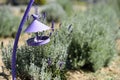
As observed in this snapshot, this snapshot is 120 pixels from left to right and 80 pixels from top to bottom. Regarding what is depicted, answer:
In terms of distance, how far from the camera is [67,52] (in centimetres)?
638

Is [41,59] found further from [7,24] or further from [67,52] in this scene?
[7,24]

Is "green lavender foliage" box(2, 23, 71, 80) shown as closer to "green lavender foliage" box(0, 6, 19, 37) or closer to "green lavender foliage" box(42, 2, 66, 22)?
"green lavender foliage" box(0, 6, 19, 37)

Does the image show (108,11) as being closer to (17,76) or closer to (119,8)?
(119,8)

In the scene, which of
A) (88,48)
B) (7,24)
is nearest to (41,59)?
(88,48)

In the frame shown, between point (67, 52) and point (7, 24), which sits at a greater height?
point (67, 52)

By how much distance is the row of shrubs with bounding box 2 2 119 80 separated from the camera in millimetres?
5125

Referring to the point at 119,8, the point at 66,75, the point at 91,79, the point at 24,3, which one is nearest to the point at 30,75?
the point at 66,75

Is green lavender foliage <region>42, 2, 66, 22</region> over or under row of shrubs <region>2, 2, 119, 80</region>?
under

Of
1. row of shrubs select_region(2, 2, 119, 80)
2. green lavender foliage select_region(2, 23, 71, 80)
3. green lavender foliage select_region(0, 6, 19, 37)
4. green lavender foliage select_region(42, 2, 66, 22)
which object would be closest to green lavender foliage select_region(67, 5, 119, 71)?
row of shrubs select_region(2, 2, 119, 80)

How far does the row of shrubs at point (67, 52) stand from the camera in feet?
16.8

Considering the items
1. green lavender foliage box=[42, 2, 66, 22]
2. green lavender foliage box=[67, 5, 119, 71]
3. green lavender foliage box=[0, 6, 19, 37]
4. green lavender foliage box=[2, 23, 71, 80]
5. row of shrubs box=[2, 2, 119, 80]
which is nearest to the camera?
green lavender foliage box=[2, 23, 71, 80]

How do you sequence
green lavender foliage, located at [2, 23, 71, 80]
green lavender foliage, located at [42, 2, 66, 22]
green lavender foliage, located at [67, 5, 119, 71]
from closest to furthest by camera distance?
green lavender foliage, located at [2, 23, 71, 80]
green lavender foliage, located at [67, 5, 119, 71]
green lavender foliage, located at [42, 2, 66, 22]

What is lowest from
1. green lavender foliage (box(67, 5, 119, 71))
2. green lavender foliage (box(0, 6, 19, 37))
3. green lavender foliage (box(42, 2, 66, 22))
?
green lavender foliage (box(42, 2, 66, 22))

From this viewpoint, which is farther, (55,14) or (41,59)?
(55,14)
